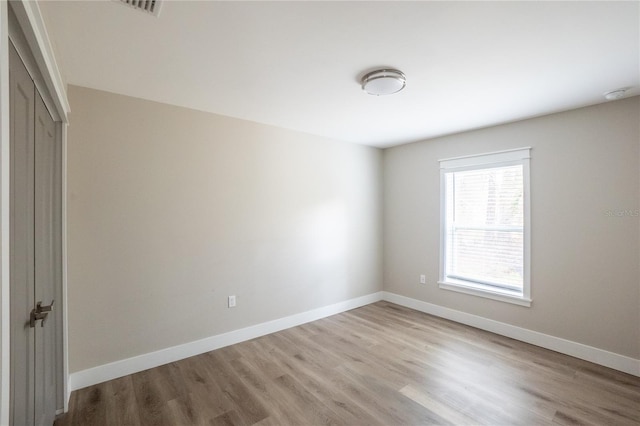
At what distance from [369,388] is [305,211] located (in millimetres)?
2150

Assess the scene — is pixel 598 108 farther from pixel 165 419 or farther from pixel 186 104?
pixel 165 419

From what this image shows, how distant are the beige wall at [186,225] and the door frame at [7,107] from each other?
29 centimetres

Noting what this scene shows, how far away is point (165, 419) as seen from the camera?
2008 mm

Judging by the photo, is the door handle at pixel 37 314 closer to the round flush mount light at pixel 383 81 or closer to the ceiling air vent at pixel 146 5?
the ceiling air vent at pixel 146 5

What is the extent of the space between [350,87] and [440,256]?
2701 mm

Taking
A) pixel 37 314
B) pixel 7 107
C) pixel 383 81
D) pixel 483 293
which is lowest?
pixel 483 293

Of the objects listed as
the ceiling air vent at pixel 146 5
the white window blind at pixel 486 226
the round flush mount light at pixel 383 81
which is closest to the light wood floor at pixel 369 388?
the white window blind at pixel 486 226

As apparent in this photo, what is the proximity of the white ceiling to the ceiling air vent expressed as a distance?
0.12 ft

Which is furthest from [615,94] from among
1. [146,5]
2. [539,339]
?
[146,5]

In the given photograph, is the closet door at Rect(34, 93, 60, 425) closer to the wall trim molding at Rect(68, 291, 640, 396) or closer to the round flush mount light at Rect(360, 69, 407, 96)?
the wall trim molding at Rect(68, 291, 640, 396)

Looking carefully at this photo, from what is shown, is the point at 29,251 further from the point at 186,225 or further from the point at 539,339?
the point at 539,339

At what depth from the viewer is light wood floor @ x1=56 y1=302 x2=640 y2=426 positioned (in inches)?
79.7

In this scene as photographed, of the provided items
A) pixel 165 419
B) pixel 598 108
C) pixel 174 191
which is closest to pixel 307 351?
pixel 165 419

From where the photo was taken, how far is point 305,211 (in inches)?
150
